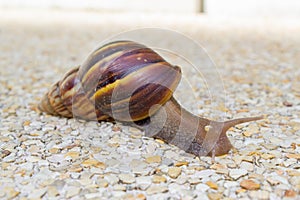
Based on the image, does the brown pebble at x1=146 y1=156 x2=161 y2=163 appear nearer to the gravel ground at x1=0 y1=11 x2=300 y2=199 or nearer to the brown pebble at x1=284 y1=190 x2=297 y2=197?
the gravel ground at x1=0 y1=11 x2=300 y2=199

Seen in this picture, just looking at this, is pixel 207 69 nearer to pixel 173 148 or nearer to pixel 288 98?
pixel 288 98

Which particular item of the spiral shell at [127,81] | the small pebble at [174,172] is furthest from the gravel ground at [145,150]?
the spiral shell at [127,81]

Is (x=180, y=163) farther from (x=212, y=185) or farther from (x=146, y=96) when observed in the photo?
(x=146, y=96)

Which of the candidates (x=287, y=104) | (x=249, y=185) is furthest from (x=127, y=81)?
(x=287, y=104)

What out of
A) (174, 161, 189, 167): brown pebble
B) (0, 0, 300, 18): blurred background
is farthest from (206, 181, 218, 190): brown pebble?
(0, 0, 300, 18): blurred background

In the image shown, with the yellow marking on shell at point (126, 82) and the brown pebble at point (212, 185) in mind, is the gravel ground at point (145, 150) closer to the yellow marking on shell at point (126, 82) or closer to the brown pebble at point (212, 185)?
the brown pebble at point (212, 185)

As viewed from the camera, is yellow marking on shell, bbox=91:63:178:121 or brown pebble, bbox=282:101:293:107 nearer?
yellow marking on shell, bbox=91:63:178:121

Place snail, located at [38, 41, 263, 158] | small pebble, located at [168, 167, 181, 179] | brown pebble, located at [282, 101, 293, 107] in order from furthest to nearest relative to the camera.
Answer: brown pebble, located at [282, 101, 293, 107]
snail, located at [38, 41, 263, 158]
small pebble, located at [168, 167, 181, 179]

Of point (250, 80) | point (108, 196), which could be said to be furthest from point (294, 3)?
point (108, 196)
